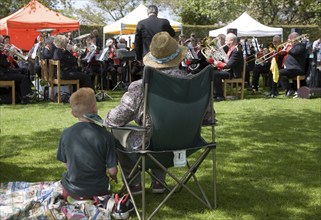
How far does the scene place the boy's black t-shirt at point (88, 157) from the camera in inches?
150

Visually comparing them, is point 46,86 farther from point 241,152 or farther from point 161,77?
point 161,77

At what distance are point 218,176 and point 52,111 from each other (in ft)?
19.0

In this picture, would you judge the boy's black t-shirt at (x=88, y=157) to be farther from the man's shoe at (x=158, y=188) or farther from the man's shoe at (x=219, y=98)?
the man's shoe at (x=219, y=98)

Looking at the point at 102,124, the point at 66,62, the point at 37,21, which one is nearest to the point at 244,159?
the point at 102,124

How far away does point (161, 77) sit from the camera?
3.70 m

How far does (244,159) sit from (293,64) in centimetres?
766

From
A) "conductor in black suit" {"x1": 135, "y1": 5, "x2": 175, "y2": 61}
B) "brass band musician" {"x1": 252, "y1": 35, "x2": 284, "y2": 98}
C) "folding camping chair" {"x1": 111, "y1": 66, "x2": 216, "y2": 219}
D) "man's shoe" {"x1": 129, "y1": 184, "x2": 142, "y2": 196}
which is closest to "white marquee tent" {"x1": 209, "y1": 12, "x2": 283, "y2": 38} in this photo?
"brass band musician" {"x1": 252, "y1": 35, "x2": 284, "y2": 98}

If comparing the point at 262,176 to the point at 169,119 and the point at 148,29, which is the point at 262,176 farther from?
the point at 148,29

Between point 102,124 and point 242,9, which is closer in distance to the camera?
point 102,124

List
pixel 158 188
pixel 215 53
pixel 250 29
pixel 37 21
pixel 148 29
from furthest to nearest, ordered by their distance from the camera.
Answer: pixel 250 29 → pixel 37 21 → pixel 215 53 → pixel 148 29 → pixel 158 188

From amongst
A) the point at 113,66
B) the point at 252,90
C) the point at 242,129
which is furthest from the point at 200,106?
the point at 113,66

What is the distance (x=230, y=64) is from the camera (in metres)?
12.3

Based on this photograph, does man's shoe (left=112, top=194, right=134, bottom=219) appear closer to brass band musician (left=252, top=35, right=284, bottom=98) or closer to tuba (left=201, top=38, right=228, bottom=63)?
tuba (left=201, top=38, right=228, bottom=63)

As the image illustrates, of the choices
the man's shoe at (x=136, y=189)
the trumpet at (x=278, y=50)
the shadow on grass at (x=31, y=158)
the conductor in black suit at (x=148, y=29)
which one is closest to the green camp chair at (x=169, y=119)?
the man's shoe at (x=136, y=189)
